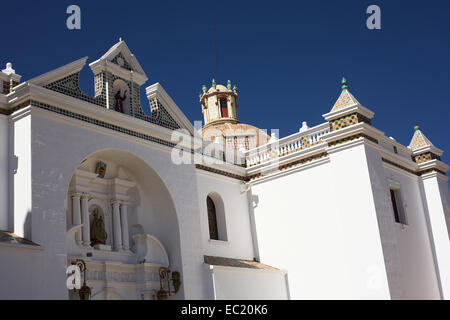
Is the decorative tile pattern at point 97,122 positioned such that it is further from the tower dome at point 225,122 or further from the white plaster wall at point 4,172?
the tower dome at point 225,122

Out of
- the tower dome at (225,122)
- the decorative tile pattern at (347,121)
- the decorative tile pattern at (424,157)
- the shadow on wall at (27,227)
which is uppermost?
the tower dome at (225,122)

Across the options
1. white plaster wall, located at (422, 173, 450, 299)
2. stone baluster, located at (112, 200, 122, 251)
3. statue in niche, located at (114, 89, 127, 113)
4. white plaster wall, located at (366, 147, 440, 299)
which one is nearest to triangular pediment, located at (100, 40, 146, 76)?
statue in niche, located at (114, 89, 127, 113)

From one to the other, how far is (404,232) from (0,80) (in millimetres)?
11709

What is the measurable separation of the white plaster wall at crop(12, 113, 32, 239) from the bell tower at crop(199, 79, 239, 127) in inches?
792

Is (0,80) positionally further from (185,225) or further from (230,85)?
(230,85)

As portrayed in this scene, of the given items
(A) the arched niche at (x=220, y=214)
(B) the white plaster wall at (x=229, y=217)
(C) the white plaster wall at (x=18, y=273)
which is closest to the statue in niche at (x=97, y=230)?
(C) the white plaster wall at (x=18, y=273)

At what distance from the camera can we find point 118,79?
47.9ft

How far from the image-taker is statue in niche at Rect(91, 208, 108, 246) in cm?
1362

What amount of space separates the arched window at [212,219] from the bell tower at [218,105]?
14.3 metres

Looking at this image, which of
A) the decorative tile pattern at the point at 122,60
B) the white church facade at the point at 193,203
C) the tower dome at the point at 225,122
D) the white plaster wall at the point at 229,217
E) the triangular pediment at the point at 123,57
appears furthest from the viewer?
the tower dome at the point at 225,122

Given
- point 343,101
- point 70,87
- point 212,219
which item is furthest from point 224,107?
point 70,87

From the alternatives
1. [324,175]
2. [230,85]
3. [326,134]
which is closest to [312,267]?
[324,175]

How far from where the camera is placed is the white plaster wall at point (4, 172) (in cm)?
1155

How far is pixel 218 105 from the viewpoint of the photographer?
3238cm
